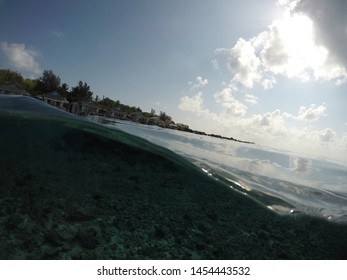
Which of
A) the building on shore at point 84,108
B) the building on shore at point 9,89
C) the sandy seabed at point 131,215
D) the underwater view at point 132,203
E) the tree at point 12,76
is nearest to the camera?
the sandy seabed at point 131,215

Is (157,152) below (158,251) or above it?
above

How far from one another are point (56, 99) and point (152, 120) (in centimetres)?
3485

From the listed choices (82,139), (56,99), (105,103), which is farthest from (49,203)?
(105,103)

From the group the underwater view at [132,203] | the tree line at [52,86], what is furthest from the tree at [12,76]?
the underwater view at [132,203]

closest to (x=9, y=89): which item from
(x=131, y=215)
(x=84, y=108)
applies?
(x=84, y=108)

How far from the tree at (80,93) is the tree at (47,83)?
14.2 feet

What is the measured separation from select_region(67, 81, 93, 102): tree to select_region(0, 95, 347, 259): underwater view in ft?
210

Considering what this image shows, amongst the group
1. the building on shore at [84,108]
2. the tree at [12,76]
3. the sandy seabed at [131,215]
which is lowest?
the sandy seabed at [131,215]

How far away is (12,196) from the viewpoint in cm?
475

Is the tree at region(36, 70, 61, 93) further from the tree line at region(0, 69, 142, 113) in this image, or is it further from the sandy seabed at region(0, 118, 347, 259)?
the sandy seabed at region(0, 118, 347, 259)

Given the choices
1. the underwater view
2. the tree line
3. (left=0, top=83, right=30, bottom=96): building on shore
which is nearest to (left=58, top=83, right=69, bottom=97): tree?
the tree line

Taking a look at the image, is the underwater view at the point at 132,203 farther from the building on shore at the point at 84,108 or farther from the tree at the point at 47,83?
the tree at the point at 47,83

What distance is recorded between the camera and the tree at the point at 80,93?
69.0m

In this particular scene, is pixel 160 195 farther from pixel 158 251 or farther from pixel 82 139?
pixel 82 139
